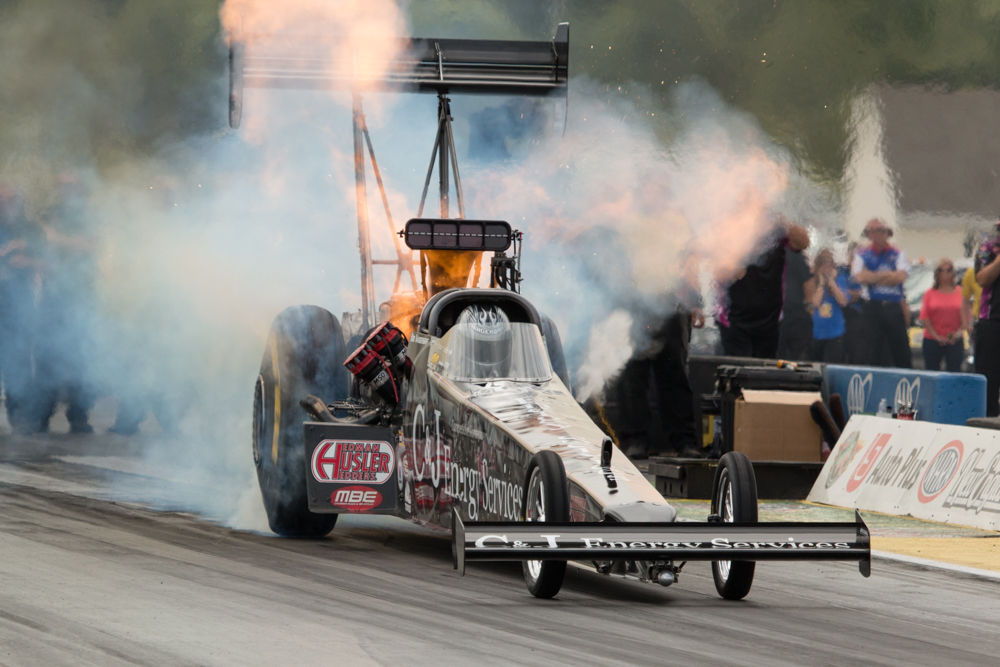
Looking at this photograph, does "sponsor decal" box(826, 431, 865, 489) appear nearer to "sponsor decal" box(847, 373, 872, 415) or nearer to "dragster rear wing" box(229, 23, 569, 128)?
"sponsor decal" box(847, 373, 872, 415)

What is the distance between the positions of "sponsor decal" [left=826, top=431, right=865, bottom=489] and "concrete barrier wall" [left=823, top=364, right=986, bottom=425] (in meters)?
1.21

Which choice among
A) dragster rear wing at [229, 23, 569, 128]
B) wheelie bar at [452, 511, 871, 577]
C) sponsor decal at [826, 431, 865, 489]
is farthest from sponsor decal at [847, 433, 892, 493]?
wheelie bar at [452, 511, 871, 577]

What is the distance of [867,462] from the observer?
506 inches

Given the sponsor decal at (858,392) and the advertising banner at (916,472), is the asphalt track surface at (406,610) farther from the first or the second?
the sponsor decal at (858,392)

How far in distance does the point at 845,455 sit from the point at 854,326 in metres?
4.76

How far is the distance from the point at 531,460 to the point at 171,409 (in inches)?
451

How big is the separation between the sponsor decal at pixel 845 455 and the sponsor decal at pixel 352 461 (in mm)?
5358

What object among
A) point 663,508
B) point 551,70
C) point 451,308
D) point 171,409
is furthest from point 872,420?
point 171,409

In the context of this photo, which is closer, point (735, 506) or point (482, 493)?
point (735, 506)

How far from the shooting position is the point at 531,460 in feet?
24.6

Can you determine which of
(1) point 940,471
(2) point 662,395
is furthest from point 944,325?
(1) point 940,471

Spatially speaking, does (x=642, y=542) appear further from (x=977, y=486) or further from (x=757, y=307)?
(x=757, y=307)

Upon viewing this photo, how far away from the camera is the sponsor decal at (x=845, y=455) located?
13086 millimetres

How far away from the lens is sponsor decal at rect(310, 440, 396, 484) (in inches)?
375
